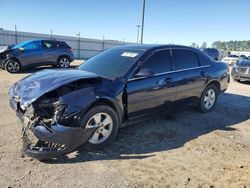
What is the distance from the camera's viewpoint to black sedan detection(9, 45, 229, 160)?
11.8 feet

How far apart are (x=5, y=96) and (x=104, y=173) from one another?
197 inches

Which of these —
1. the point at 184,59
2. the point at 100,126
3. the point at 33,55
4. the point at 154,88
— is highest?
the point at 184,59

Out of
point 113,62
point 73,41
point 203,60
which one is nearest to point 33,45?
point 113,62

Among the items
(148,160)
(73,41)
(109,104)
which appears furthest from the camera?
(73,41)

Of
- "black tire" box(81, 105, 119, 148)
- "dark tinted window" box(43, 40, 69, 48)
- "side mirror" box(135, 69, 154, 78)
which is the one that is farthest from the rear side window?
"black tire" box(81, 105, 119, 148)

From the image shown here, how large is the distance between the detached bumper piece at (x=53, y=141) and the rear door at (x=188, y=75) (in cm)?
267

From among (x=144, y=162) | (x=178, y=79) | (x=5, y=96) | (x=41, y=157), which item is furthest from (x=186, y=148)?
(x=5, y=96)

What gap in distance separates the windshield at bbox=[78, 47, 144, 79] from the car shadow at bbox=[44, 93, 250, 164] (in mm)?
1195

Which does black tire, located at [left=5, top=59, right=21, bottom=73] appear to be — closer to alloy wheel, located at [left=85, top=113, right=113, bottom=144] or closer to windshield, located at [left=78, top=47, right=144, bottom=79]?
windshield, located at [left=78, top=47, right=144, bottom=79]

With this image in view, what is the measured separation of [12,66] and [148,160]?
10288mm

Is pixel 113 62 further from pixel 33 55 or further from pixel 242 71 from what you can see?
pixel 242 71

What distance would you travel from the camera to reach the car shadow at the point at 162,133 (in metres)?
3.96

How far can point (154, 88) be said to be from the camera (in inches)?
189

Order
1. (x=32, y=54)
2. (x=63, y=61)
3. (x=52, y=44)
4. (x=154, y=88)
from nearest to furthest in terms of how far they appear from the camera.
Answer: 1. (x=154, y=88)
2. (x=32, y=54)
3. (x=52, y=44)
4. (x=63, y=61)
